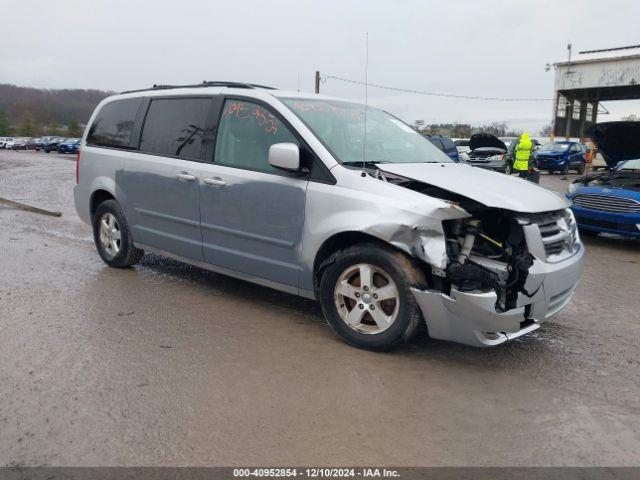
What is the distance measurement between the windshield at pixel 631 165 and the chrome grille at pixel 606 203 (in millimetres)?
1456

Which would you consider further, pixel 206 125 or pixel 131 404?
pixel 206 125

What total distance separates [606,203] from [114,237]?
6551mm

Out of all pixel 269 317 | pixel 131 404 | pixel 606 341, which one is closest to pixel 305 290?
pixel 269 317

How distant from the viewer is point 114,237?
20.1 feet

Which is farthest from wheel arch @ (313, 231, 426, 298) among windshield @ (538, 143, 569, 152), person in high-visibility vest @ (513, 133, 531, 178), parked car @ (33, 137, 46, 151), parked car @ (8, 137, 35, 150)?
parked car @ (8, 137, 35, 150)

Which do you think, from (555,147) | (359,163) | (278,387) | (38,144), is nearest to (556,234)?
(359,163)

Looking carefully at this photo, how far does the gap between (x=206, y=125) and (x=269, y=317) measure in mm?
1795

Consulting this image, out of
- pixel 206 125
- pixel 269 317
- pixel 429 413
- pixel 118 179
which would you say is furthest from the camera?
pixel 118 179

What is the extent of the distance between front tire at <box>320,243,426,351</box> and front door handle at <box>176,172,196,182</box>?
1.63 m

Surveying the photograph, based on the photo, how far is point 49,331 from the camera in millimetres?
4352

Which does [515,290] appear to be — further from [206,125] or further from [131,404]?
[206,125]

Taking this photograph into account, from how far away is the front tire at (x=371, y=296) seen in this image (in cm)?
377

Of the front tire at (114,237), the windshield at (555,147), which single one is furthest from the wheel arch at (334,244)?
the windshield at (555,147)

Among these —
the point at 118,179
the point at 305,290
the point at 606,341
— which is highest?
the point at 118,179
